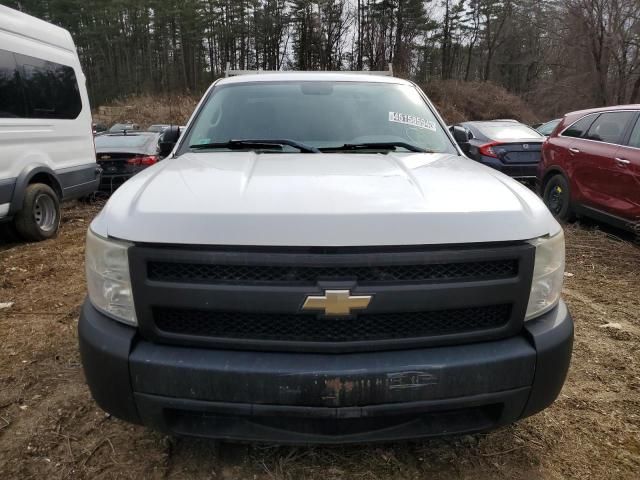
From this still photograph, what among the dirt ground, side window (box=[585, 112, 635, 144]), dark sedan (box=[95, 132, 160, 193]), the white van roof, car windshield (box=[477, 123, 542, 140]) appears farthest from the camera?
car windshield (box=[477, 123, 542, 140])

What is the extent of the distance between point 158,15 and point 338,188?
56070mm

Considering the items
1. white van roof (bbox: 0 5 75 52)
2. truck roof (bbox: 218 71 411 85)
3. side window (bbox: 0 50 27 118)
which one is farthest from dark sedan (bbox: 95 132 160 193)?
truck roof (bbox: 218 71 411 85)

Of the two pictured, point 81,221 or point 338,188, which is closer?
point 338,188

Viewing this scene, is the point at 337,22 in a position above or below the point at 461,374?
above

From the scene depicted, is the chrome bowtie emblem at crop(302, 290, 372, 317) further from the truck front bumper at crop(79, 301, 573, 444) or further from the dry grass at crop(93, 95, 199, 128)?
the dry grass at crop(93, 95, 199, 128)

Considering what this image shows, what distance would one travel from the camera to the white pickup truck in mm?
1709

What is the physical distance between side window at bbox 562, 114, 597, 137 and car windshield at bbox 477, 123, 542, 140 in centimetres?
254

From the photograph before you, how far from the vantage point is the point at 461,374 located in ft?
5.75

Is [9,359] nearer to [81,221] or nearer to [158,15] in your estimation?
[81,221]

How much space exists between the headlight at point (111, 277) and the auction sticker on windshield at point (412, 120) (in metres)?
1.96

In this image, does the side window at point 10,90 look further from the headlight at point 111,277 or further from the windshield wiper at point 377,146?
the headlight at point 111,277

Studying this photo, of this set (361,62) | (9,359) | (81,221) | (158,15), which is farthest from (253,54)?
(9,359)

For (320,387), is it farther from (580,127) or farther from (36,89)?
(580,127)

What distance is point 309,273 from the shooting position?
67.7 inches
